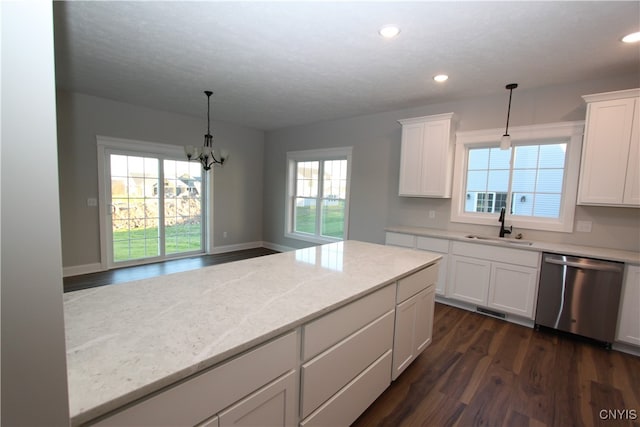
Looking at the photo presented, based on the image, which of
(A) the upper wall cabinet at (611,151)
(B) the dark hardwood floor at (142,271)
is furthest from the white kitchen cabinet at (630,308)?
(B) the dark hardwood floor at (142,271)

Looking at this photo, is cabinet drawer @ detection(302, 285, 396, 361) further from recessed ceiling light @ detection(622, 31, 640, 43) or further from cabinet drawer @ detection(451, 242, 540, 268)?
recessed ceiling light @ detection(622, 31, 640, 43)

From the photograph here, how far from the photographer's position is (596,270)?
2.70 m

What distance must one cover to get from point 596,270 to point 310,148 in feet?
14.7

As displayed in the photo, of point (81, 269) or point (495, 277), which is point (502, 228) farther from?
point (81, 269)

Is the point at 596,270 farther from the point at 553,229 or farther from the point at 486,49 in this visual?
the point at 486,49

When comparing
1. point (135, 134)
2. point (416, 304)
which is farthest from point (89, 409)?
point (135, 134)

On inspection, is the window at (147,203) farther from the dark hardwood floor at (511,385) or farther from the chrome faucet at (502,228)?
the chrome faucet at (502,228)

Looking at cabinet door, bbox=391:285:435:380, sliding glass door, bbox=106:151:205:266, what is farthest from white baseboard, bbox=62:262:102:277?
cabinet door, bbox=391:285:435:380

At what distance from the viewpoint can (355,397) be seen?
1.63m

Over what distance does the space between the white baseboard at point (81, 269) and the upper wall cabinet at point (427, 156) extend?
4.83 meters

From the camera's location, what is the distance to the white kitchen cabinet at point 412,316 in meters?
1.97

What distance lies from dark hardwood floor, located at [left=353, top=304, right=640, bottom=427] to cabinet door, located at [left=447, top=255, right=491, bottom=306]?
1.66 ft

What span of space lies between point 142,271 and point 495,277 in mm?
4948

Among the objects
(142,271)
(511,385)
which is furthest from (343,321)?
(142,271)
